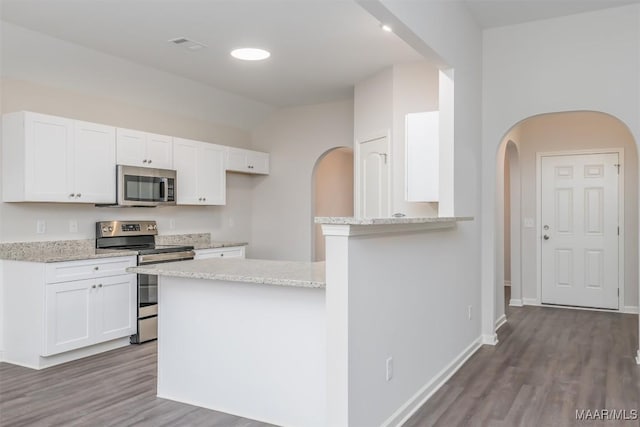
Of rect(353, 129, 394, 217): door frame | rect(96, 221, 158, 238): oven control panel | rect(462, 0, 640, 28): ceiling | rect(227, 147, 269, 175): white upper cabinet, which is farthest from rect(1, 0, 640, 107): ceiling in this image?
rect(96, 221, 158, 238): oven control panel

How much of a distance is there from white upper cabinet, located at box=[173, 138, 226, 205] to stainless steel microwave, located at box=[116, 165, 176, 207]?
22cm

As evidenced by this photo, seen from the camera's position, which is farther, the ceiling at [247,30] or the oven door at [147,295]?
the oven door at [147,295]

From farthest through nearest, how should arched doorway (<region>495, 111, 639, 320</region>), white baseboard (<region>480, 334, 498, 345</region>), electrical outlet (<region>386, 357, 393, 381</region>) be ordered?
arched doorway (<region>495, 111, 639, 320</region>) → white baseboard (<region>480, 334, 498, 345</region>) → electrical outlet (<region>386, 357, 393, 381</region>)

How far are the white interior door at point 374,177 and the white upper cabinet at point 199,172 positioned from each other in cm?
171

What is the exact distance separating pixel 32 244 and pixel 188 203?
1.62m

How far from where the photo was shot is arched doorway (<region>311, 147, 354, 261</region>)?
26.9 ft

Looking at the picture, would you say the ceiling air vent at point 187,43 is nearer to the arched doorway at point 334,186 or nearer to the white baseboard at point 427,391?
the white baseboard at point 427,391

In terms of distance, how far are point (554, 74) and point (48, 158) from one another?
4.22m

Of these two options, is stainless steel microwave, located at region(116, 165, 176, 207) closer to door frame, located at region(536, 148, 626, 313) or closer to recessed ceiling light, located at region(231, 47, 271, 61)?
recessed ceiling light, located at region(231, 47, 271, 61)

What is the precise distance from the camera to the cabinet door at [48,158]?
3916 mm

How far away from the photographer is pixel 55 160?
4098mm

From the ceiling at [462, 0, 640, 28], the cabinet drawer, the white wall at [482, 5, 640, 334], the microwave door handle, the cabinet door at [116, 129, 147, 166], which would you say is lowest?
the cabinet drawer

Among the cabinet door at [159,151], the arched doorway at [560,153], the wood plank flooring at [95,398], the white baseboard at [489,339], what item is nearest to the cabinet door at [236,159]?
the cabinet door at [159,151]

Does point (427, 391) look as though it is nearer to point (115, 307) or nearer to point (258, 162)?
point (115, 307)
